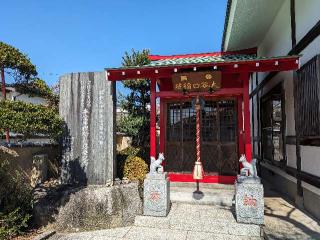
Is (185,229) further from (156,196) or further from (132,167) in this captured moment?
(132,167)

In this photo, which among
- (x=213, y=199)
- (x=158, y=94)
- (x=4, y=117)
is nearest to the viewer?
(x=4, y=117)

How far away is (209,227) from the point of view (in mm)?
6363

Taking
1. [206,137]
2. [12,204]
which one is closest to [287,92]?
[206,137]

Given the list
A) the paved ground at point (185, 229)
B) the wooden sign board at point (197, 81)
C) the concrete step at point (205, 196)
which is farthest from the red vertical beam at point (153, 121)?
the paved ground at point (185, 229)

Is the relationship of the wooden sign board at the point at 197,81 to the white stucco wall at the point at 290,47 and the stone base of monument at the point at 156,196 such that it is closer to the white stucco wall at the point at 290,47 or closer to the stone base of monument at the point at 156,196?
the white stucco wall at the point at 290,47

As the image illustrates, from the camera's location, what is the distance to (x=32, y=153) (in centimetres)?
900

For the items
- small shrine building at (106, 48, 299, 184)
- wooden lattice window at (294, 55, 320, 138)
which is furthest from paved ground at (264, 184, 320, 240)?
wooden lattice window at (294, 55, 320, 138)

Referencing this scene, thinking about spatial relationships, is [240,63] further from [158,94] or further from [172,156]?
[172,156]

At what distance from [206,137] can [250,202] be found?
3848 mm

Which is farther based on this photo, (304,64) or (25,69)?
(25,69)

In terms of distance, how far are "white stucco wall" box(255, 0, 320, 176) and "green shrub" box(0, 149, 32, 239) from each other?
7.33 meters

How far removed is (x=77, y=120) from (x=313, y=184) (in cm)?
722

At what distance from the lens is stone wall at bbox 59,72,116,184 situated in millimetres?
8844

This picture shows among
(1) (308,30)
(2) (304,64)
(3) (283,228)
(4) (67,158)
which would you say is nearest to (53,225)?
(4) (67,158)
